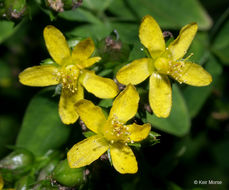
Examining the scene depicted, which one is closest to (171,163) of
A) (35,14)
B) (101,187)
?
(101,187)

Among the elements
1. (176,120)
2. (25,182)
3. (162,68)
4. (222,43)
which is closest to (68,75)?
(162,68)

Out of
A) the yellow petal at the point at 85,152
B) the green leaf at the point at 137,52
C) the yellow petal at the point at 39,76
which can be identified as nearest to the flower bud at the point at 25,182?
the yellow petal at the point at 85,152

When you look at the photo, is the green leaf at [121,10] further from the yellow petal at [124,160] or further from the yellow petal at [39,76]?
the yellow petal at [124,160]

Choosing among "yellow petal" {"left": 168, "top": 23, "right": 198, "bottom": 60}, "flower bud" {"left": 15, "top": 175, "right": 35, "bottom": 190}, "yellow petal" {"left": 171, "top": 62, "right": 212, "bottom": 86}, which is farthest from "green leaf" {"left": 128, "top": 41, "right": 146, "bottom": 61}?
"flower bud" {"left": 15, "top": 175, "right": 35, "bottom": 190}

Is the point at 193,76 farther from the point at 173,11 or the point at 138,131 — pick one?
the point at 173,11

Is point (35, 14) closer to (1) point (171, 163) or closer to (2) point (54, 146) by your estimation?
(2) point (54, 146)
